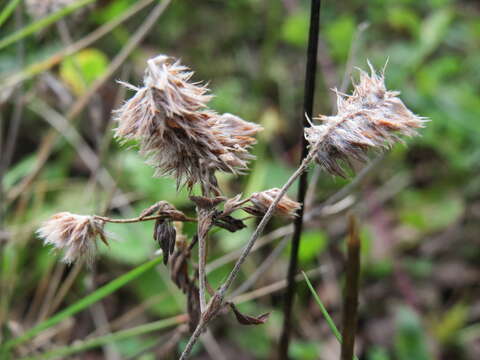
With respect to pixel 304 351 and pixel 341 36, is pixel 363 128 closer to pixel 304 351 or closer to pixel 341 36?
pixel 304 351

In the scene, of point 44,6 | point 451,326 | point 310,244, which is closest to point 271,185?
point 310,244

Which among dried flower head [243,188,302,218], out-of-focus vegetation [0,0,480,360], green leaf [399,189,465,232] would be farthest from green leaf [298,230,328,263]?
dried flower head [243,188,302,218]

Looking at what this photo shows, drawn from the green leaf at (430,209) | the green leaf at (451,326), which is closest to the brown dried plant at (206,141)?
the green leaf at (451,326)

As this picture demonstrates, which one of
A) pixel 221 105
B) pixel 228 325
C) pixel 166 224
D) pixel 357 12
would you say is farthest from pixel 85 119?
pixel 166 224

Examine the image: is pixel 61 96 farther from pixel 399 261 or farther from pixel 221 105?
pixel 399 261

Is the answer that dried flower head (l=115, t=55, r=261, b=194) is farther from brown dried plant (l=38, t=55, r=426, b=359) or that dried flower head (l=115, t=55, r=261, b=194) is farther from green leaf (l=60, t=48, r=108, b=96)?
green leaf (l=60, t=48, r=108, b=96)

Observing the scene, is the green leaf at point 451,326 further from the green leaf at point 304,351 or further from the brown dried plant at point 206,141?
the brown dried plant at point 206,141
